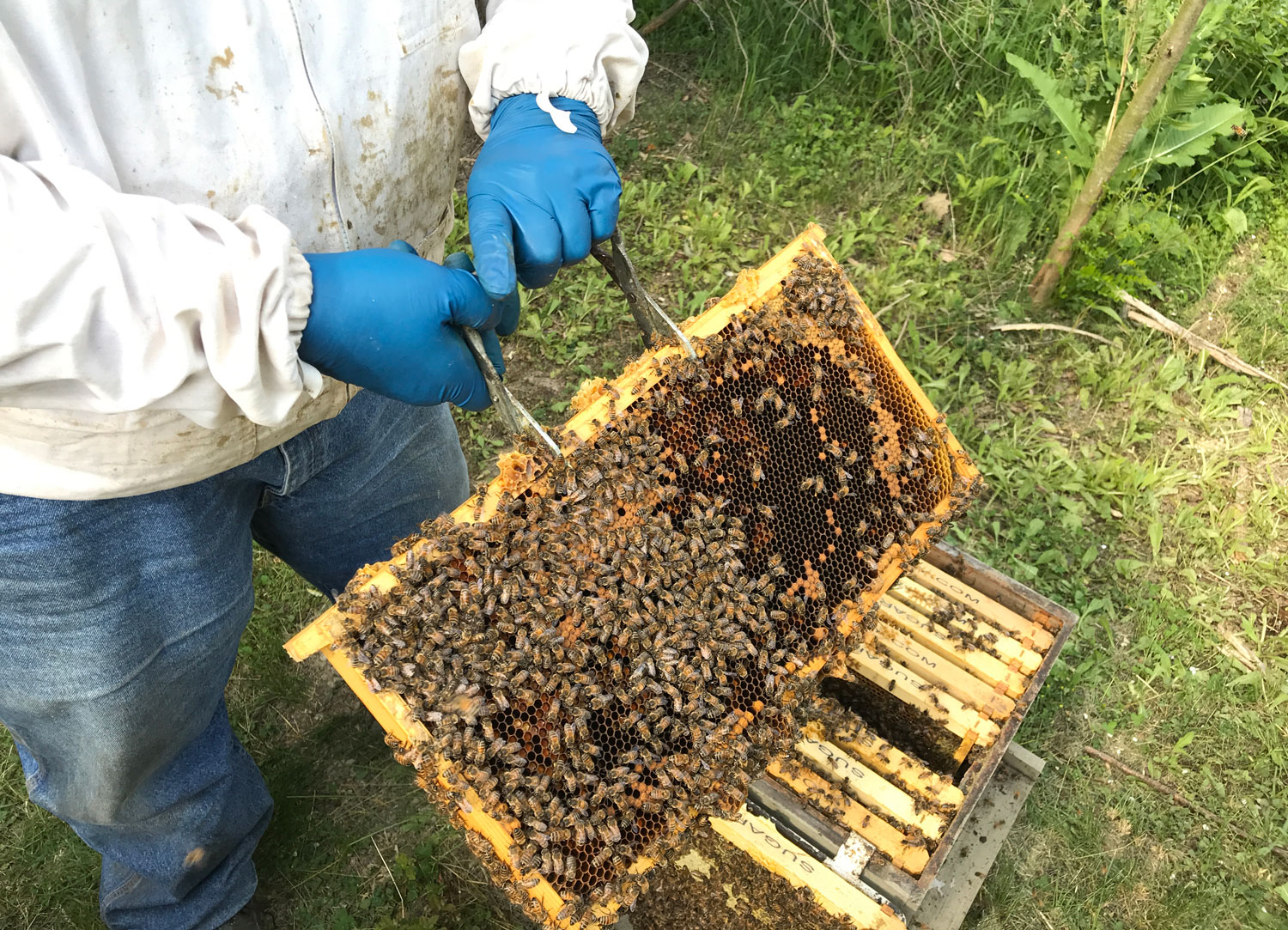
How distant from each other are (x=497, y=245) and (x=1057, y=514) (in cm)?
423

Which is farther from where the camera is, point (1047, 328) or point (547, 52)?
point (1047, 328)

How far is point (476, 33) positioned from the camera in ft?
9.35

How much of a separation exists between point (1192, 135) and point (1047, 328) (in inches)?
60.3

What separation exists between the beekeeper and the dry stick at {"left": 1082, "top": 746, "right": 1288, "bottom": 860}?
12.8ft

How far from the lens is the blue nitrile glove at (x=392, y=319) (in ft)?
7.82

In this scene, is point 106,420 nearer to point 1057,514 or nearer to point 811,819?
point 811,819

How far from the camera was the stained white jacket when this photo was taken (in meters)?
1.86

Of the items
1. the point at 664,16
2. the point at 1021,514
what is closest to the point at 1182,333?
the point at 1021,514

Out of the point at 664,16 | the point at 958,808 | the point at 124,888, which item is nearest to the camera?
the point at 958,808

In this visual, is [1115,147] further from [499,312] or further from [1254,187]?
[499,312]

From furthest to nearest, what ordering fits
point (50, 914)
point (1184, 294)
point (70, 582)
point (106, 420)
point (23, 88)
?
point (1184, 294), point (50, 914), point (70, 582), point (106, 420), point (23, 88)

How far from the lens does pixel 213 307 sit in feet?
6.53

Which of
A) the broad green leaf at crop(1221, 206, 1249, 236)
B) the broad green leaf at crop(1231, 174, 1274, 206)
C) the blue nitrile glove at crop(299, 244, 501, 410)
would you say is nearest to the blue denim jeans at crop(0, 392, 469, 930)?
the blue nitrile glove at crop(299, 244, 501, 410)

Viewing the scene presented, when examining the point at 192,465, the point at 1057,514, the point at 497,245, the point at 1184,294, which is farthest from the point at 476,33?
the point at 1184,294
